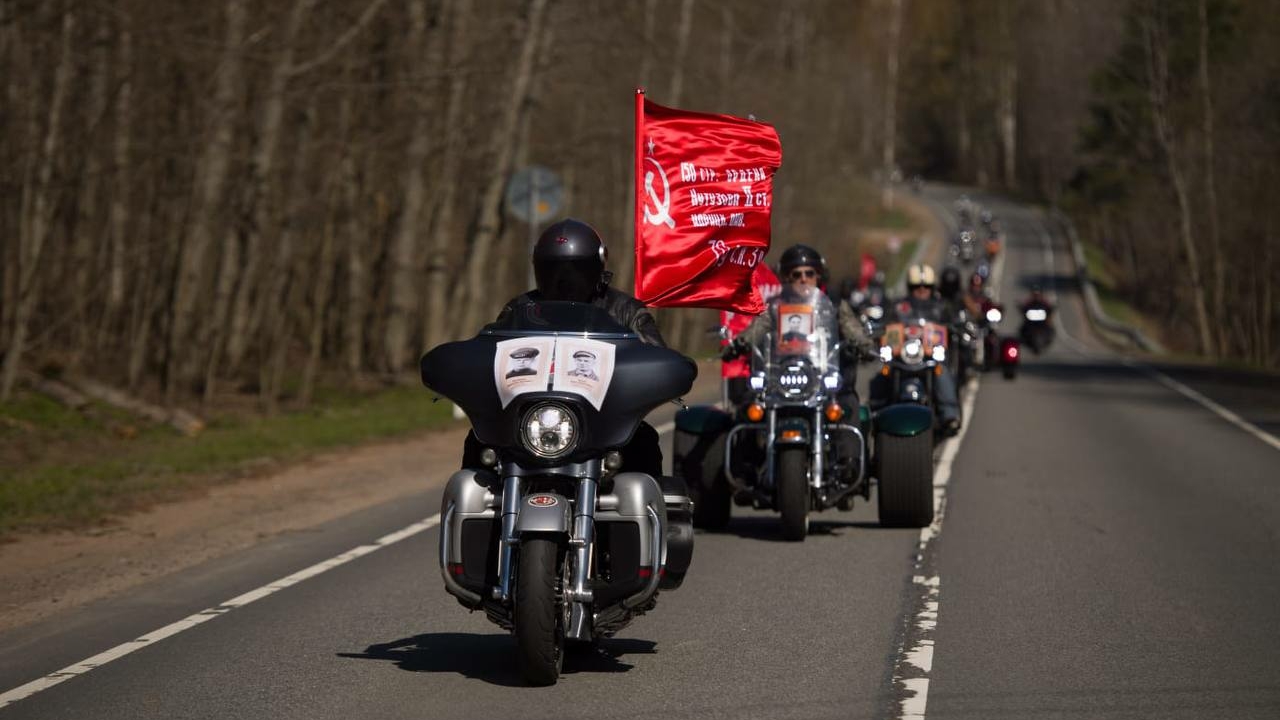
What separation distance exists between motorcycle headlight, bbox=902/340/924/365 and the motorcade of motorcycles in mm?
4909

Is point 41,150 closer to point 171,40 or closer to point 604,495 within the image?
point 171,40

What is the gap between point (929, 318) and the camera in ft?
64.8

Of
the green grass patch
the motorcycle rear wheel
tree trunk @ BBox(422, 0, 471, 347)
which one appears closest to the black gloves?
the motorcycle rear wheel

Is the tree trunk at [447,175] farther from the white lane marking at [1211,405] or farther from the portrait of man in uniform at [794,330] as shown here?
the portrait of man in uniform at [794,330]

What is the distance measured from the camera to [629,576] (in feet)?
25.8

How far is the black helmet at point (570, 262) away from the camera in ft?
26.8

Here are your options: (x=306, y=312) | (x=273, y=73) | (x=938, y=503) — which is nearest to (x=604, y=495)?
(x=938, y=503)

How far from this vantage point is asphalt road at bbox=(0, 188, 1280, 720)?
25.2ft

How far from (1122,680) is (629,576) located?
2077mm

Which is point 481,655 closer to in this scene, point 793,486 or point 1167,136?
point 793,486

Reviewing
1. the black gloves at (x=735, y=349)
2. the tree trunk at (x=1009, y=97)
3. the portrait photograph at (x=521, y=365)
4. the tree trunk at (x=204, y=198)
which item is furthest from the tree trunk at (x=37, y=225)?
the tree trunk at (x=1009, y=97)

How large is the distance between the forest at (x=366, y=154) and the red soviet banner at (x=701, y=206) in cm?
1009

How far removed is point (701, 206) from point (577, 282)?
275cm

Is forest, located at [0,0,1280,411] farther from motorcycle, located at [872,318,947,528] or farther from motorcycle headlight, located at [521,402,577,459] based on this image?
motorcycle headlight, located at [521,402,577,459]
